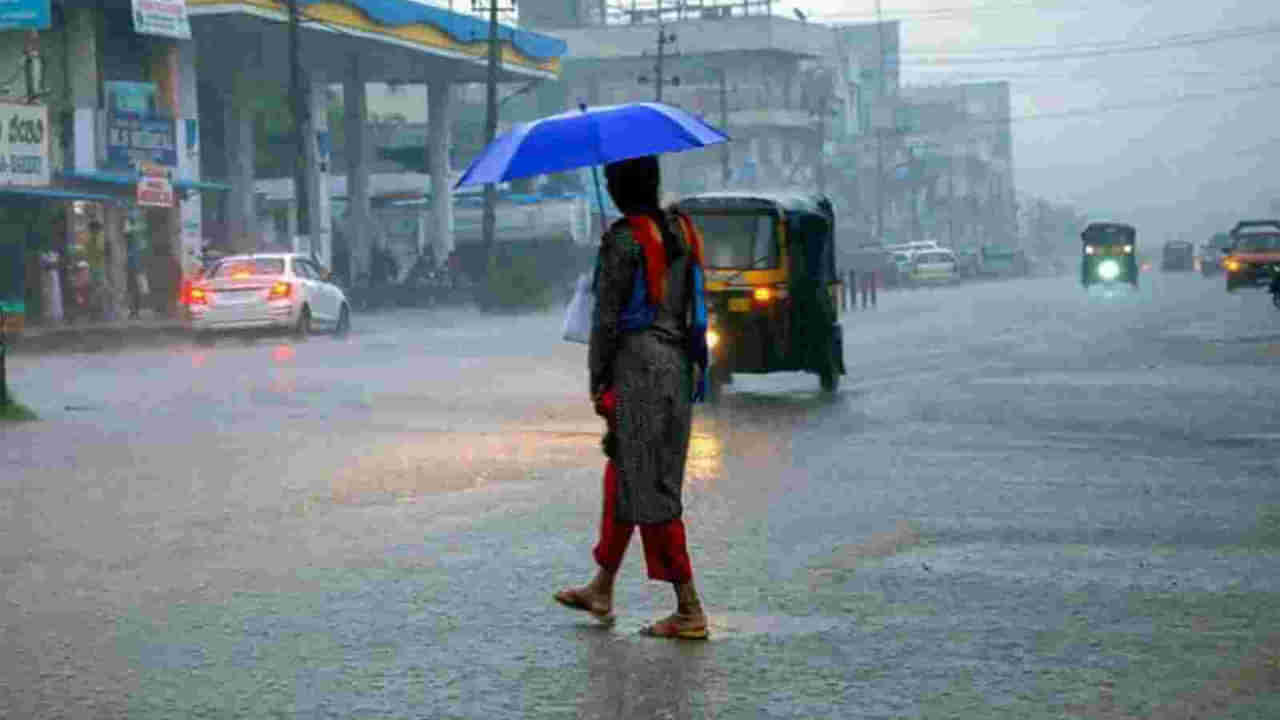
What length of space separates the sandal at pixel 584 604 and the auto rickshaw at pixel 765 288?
42.7 ft

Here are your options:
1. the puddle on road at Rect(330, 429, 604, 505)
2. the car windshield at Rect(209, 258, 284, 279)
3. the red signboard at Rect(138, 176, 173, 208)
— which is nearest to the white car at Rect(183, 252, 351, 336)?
the car windshield at Rect(209, 258, 284, 279)

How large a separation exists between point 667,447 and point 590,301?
3.30ft

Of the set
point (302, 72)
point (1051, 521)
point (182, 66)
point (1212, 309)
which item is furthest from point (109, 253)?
point (1051, 521)

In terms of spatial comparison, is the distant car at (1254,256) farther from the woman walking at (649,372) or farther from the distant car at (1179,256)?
the woman walking at (649,372)

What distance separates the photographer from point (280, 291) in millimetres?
36375

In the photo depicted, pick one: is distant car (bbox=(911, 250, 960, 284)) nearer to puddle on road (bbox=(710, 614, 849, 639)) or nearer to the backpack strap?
puddle on road (bbox=(710, 614, 849, 639))

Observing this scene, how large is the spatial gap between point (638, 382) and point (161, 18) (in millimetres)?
43090

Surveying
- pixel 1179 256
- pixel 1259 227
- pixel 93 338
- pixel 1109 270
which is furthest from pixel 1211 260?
pixel 93 338

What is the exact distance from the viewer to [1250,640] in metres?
7.62

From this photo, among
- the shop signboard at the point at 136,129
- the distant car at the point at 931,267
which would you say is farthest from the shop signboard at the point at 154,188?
the distant car at the point at 931,267

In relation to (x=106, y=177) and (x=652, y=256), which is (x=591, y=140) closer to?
(x=652, y=256)

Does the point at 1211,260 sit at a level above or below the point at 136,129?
below

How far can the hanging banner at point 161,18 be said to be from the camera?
47688mm

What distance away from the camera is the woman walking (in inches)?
306
